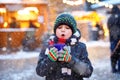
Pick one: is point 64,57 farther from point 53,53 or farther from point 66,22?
point 66,22

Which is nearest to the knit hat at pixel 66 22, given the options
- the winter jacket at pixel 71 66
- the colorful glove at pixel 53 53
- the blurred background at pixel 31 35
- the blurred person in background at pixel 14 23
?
the winter jacket at pixel 71 66

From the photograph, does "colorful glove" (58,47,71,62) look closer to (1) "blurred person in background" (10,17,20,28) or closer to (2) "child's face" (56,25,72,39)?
(2) "child's face" (56,25,72,39)

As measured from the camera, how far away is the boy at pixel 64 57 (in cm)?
376

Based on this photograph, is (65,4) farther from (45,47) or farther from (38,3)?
(45,47)

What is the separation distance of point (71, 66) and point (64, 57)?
190mm

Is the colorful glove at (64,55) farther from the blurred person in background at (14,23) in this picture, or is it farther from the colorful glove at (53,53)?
the blurred person in background at (14,23)

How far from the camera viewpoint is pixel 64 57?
373 cm

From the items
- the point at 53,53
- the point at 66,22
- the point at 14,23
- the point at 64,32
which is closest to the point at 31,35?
the point at 14,23

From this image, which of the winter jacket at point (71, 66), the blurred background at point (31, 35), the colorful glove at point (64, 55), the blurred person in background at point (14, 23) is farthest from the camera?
the blurred person in background at point (14, 23)

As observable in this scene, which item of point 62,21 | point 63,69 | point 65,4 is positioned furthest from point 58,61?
point 65,4

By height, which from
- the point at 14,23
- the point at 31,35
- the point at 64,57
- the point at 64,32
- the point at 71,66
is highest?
the point at 64,32

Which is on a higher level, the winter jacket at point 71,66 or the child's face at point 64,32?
the child's face at point 64,32

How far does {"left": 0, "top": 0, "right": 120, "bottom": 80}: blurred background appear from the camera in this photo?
12.4 m

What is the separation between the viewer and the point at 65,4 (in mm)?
22781
